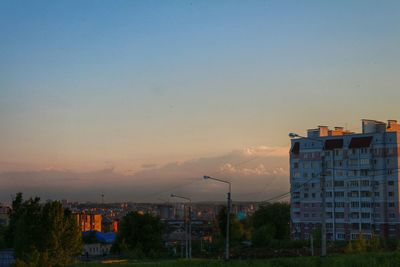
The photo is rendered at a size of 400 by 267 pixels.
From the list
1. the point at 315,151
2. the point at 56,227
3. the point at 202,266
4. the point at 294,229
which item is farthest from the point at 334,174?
the point at 202,266

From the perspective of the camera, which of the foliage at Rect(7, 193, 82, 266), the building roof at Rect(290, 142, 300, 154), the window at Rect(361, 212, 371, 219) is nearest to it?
the foliage at Rect(7, 193, 82, 266)

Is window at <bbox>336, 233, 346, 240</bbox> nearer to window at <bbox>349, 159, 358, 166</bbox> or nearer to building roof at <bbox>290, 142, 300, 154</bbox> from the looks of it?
window at <bbox>349, 159, 358, 166</bbox>

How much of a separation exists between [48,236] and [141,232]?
111 ft

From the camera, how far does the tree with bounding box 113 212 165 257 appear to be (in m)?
79.5

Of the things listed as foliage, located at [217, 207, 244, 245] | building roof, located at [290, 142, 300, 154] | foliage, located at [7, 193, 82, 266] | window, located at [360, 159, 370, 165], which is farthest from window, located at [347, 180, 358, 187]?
foliage, located at [7, 193, 82, 266]

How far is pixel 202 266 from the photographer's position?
117 feet

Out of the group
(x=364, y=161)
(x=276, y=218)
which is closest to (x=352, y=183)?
(x=364, y=161)

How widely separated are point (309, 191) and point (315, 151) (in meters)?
7.00

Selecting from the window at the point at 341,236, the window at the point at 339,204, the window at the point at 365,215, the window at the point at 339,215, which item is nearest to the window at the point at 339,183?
the window at the point at 339,204

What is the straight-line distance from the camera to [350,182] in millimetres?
102250

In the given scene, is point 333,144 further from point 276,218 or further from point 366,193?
point 276,218

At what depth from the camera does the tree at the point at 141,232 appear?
261 ft

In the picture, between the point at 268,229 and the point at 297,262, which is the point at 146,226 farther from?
the point at 297,262

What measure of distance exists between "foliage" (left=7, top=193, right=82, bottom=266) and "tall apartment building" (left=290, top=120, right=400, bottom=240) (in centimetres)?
5125
